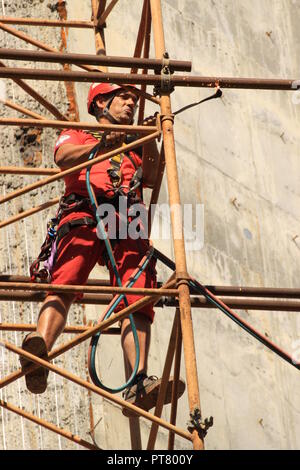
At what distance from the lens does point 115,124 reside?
30.9 ft

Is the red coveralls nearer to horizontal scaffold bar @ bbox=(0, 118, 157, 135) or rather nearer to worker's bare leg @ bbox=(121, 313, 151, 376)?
worker's bare leg @ bbox=(121, 313, 151, 376)

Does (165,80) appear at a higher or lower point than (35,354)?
higher

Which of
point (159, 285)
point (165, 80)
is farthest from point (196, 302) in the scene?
point (165, 80)

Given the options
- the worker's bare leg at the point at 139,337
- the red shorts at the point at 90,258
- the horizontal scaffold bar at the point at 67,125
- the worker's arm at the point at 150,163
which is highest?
the worker's arm at the point at 150,163

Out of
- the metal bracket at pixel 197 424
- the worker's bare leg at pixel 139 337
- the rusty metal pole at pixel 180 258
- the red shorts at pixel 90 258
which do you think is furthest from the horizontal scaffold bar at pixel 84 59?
the metal bracket at pixel 197 424

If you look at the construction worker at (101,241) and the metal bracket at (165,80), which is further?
the metal bracket at (165,80)

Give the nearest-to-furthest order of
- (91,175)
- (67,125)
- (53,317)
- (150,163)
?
(53,317), (67,125), (91,175), (150,163)

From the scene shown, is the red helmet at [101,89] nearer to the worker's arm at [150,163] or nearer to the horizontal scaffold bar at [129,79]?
the worker's arm at [150,163]

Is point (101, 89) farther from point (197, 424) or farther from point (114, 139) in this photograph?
point (197, 424)

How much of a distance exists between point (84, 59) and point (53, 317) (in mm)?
1859

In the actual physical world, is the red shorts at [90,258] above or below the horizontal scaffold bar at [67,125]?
below

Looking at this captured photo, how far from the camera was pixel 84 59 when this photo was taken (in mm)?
8859

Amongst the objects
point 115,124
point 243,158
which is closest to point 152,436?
point 115,124

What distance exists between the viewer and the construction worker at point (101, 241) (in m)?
8.46
